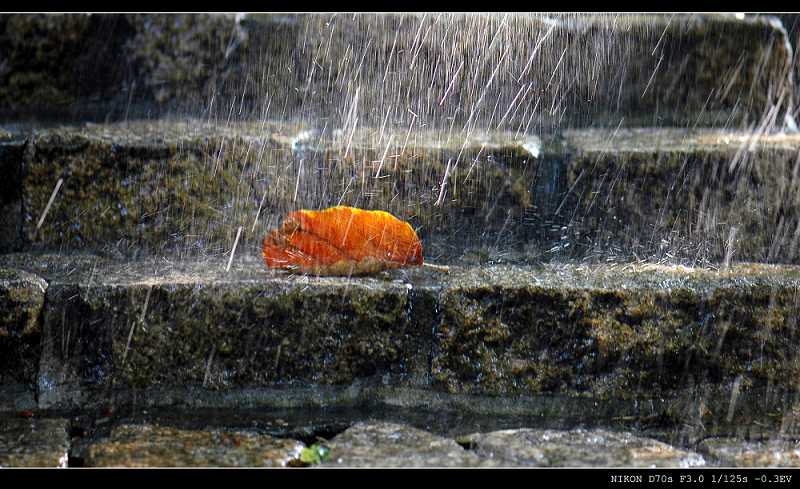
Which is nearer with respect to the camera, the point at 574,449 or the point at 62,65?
the point at 574,449

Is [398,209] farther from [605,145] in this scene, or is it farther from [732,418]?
[732,418]

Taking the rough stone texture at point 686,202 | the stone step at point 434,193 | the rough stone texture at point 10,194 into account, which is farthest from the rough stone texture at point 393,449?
the rough stone texture at point 10,194

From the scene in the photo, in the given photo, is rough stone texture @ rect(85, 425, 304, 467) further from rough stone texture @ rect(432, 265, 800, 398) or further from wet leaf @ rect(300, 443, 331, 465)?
rough stone texture @ rect(432, 265, 800, 398)

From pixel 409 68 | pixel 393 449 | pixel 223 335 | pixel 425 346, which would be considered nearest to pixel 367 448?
pixel 393 449

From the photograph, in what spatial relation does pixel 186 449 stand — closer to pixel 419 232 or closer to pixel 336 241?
pixel 336 241

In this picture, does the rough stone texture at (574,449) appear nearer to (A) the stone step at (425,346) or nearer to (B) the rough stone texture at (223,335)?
(A) the stone step at (425,346)
